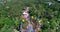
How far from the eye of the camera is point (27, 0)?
184 inches

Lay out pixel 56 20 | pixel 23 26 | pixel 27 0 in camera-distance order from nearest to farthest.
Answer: pixel 23 26, pixel 56 20, pixel 27 0

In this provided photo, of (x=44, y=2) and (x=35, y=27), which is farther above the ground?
(x=44, y=2)

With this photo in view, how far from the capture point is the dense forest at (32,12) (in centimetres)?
409

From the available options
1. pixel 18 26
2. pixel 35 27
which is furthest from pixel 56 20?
pixel 18 26

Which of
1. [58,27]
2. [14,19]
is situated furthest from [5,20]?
[58,27]

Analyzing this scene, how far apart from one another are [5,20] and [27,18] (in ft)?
1.51

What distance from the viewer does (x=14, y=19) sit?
422 centimetres

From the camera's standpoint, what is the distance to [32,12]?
438 centimetres

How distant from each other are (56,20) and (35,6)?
0.59 meters

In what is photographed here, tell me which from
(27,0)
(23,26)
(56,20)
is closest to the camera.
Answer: (23,26)

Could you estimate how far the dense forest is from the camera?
4086mm

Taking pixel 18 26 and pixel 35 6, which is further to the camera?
pixel 35 6

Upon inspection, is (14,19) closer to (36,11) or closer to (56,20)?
(36,11)

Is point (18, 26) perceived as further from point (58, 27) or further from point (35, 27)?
point (58, 27)
